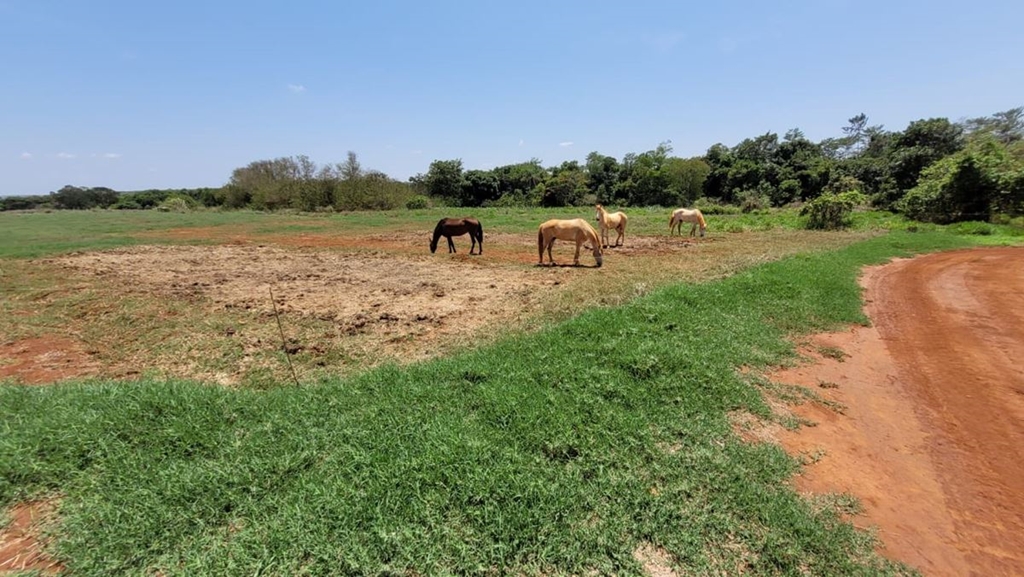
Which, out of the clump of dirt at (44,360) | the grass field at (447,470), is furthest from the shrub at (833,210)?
the clump of dirt at (44,360)

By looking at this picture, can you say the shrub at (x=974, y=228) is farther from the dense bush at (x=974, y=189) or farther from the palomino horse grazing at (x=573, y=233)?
Answer: the palomino horse grazing at (x=573, y=233)

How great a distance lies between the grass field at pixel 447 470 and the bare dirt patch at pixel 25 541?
65 millimetres

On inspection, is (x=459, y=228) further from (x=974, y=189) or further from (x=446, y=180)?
(x=446, y=180)

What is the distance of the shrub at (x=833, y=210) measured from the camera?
20.4 meters

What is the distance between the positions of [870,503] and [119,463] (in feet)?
16.4

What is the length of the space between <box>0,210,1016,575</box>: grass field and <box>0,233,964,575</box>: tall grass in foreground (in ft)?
0.04

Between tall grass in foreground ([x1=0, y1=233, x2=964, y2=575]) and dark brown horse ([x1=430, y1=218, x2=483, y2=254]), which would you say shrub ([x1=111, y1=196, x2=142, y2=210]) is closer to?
dark brown horse ([x1=430, y1=218, x2=483, y2=254])

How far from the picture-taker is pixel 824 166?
4041 cm

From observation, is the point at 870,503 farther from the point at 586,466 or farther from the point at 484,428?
the point at 484,428

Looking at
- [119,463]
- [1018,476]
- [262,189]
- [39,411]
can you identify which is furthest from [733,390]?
[262,189]

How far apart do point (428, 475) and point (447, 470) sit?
12 centimetres

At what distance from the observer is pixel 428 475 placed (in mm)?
2615

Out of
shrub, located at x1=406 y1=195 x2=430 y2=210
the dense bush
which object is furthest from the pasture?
shrub, located at x1=406 y1=195 x2=430 y2=210

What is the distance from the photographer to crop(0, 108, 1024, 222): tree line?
794 inches
